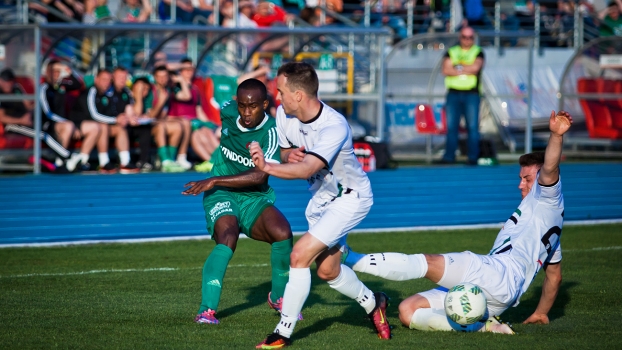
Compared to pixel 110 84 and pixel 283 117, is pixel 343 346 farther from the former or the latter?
pixel 110 84

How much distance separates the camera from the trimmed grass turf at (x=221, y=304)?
18.9 ft

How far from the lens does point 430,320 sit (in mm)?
6156

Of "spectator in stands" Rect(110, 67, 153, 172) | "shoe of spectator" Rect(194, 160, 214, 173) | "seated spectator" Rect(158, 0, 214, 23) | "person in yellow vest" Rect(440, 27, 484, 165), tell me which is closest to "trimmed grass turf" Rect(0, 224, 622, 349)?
"shoe of spectator" Rect(194, 160, 214, 173)

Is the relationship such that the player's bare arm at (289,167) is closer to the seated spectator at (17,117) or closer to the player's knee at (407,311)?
the player's knee at (407,311)

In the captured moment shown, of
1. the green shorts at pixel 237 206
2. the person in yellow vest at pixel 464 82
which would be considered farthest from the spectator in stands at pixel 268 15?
the green shorts at pixel 237 206

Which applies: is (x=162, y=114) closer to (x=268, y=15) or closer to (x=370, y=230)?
(x=268, y=15)

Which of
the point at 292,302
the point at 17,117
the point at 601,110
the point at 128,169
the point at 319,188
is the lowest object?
the point at 292,302

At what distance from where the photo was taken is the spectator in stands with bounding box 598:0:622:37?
870 inches

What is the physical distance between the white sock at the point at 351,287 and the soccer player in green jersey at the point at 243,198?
807 millimetres

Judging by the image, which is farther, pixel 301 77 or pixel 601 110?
pixel 601 110

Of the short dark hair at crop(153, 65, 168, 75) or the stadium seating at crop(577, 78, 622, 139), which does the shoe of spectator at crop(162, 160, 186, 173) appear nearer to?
the short dark hair at crop(153, 65, 168, 75)

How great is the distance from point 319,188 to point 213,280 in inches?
41.7

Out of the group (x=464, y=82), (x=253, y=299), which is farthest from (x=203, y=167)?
(x=253, y=299)

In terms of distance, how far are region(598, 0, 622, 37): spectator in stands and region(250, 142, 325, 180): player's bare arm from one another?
1852cm
